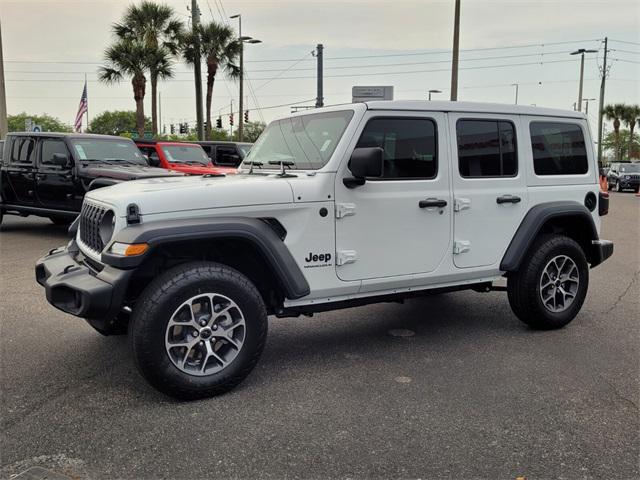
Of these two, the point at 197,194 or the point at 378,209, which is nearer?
the point at 197,194

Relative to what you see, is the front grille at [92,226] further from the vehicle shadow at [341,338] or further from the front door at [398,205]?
the front door at [398,205]

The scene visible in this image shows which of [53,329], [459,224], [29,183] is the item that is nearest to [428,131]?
[459,224]

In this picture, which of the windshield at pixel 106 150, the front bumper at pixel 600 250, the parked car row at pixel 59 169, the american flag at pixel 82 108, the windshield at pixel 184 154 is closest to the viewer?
the front bumper at pixel 600 250

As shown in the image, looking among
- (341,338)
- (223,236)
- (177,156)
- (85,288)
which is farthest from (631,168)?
(85,288)

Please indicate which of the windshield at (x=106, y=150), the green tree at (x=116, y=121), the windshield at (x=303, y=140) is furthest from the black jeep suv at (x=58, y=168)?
the green tree at (x=116, y=121)

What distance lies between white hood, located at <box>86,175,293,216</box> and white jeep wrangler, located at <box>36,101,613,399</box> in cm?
1

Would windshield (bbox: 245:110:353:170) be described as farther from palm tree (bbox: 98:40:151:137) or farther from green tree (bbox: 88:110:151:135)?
green tree (bbox: 88:110:151:135)

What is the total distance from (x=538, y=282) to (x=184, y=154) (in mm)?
10230

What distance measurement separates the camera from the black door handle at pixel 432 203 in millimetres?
4336

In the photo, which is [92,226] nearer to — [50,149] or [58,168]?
[58,168]

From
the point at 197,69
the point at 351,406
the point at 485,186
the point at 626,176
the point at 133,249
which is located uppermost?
the point at 197,69

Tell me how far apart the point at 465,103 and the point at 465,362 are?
203 cm

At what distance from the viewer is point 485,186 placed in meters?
4.69

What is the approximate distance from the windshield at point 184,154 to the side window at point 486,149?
963 centimetres
